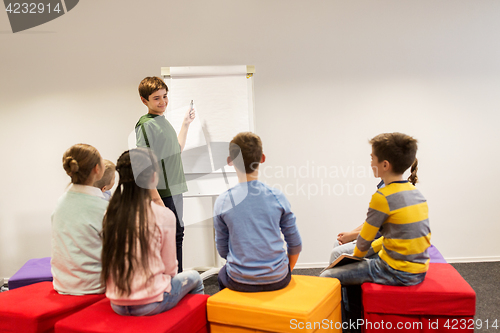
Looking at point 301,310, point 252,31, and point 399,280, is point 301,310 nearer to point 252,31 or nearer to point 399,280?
point 399,280

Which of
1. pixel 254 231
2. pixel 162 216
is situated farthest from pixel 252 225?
pixel 162 216

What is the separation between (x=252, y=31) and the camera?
10.4 feet

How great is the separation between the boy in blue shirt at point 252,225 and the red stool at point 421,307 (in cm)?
40

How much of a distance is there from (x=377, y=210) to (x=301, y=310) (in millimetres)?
571

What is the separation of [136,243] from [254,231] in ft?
1.59

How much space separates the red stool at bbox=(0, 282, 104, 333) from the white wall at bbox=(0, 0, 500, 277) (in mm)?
1590

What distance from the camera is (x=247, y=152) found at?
165 centimetres

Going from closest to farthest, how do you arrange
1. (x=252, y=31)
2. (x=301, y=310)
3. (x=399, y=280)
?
(x=301, y=310)
(x=399, y=280)
(x=252, y=31)

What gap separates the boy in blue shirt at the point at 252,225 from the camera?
1602mm

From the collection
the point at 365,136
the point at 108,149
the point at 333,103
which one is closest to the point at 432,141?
the point at 365,136

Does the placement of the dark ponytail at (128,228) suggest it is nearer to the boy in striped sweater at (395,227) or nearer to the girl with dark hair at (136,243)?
the girl with dark hair at (136,243)

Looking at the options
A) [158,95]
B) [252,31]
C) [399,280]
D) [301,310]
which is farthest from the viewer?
[252,31]

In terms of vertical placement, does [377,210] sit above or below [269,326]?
above

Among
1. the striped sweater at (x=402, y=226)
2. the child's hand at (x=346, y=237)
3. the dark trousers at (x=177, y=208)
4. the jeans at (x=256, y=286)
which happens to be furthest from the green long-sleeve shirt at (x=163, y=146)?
the striped sweater at (x=402, y=226)
